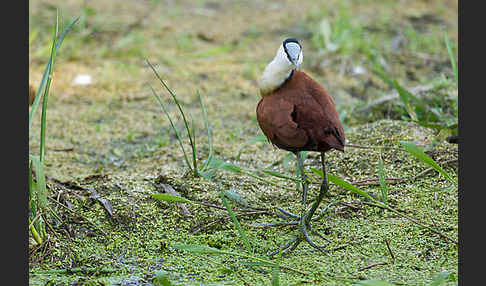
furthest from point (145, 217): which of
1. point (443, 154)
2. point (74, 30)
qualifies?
point (74, 30)

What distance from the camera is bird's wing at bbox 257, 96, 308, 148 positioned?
207cm

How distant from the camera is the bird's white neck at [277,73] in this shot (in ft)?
6.90

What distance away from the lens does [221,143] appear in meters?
3.49

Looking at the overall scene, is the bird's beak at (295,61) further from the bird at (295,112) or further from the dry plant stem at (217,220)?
the dry plant stem at (217,220)

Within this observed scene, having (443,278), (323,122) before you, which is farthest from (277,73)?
(443,278)

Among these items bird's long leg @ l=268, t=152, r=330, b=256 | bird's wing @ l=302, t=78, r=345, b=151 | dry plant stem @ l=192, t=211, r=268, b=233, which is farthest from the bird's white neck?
dry plant stem @ l=192, t=211, r=268, b=233

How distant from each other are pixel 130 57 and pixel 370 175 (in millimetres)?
2860

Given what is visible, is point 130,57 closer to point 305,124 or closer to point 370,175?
point 370,175

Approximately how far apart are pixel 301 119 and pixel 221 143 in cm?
145

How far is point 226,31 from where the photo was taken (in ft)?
18.5

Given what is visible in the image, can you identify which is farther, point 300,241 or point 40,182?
point 300,241

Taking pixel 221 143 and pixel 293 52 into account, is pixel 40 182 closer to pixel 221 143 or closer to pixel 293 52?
pixel 293 52

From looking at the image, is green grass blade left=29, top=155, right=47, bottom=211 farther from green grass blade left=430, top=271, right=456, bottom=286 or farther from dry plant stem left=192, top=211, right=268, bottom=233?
green grass blade left=430, top=271, right=456, bottom=286

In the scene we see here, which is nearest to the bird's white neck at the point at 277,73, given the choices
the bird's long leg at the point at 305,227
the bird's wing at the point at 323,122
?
the bird's wing at the point at 323,122
